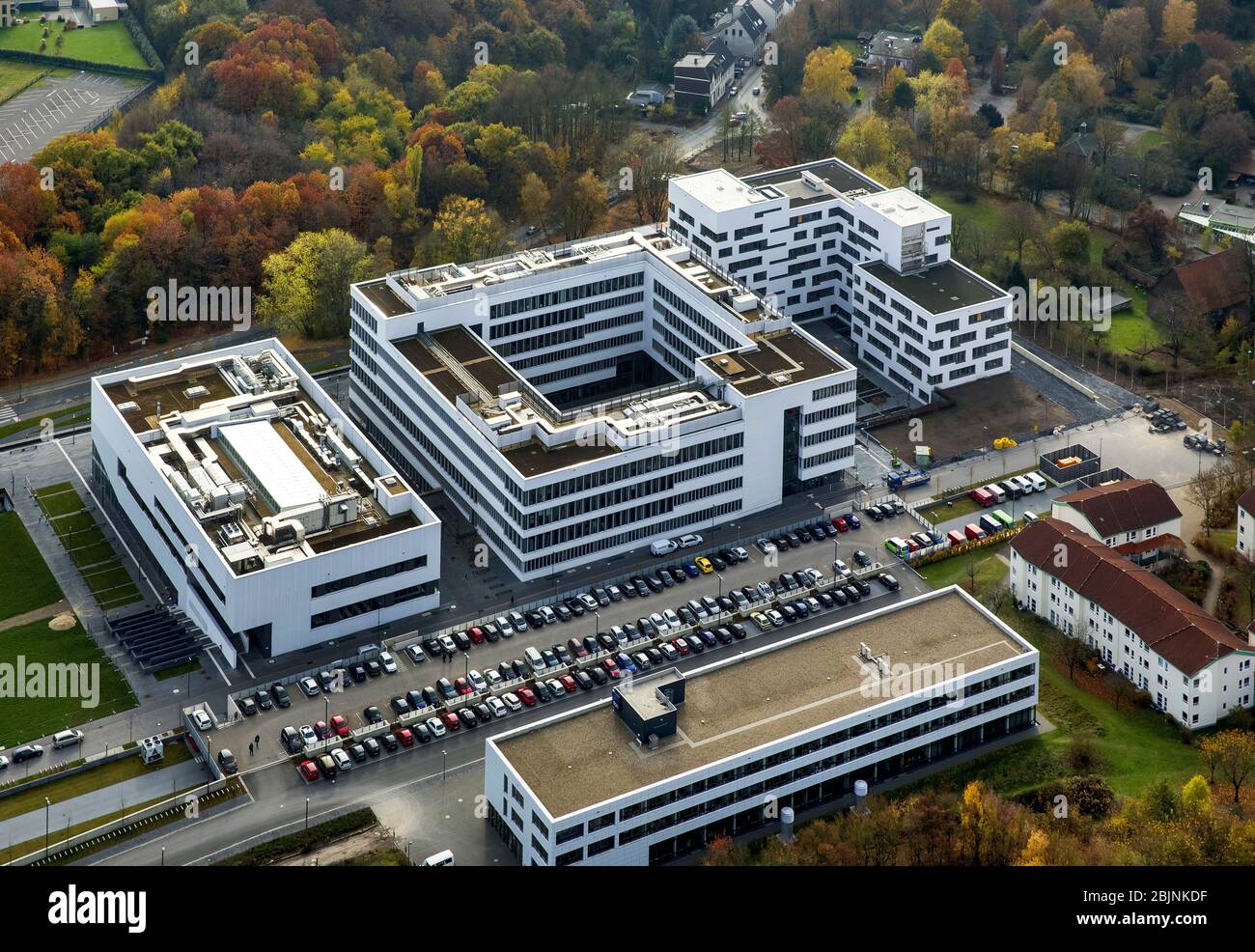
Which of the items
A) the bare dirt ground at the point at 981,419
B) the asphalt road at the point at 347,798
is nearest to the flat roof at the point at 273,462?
the asphalt road at the point at 347,798

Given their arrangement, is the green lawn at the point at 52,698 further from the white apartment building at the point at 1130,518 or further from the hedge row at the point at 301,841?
the white apartment building at the point at 1130,518

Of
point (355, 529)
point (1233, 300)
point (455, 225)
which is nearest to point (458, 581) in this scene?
point (355, 529)

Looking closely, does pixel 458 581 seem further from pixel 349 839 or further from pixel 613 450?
pixel 349 839

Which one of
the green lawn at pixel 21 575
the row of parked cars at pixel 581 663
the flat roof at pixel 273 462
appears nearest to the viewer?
the row of parked cars at pixel 581 663

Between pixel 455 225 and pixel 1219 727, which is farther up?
pixel 455 225

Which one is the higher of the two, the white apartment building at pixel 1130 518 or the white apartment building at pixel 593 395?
the white apartment building at pixel 593 395

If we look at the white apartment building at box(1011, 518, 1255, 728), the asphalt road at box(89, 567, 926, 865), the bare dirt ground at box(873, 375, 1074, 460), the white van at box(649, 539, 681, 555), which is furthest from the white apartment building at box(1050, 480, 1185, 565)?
the asphalt road at box(89, 567, 926, 865)

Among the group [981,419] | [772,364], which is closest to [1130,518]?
[981,419]

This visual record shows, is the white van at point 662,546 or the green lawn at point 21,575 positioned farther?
the white van at point 662,546
